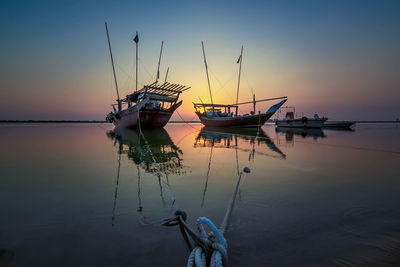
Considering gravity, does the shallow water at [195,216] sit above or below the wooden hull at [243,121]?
below

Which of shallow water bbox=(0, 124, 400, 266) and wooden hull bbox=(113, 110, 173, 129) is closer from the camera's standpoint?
shallow water bbox=(0, 124, 400, 266)

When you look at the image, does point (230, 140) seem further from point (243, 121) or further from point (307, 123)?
point (307, 123)

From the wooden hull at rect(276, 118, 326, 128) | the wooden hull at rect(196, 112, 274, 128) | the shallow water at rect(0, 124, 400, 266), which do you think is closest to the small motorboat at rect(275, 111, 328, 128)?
the wooden hull at rect(276, 118, 326, 128)

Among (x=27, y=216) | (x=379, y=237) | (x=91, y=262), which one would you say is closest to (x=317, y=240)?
(x=379, y=237)

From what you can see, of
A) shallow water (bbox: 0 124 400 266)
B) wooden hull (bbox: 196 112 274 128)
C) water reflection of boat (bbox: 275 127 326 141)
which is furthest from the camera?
wooden hull (bbox: 196 112 274 128)

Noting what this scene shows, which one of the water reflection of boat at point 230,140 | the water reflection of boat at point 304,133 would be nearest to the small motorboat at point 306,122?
the water reflection of boat at point 304,133

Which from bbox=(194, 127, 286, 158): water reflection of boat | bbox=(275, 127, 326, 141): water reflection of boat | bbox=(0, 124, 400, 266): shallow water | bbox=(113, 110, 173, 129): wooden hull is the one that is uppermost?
bbox=(113, 110, 173, 129): wooden hull

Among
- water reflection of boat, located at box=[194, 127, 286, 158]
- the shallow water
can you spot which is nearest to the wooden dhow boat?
water reflection of boat, located at box=[194, 127, 286, 158]

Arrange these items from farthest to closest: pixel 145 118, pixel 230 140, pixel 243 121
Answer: pixel 243 121 → pixel 145 118 → pixel 230 140

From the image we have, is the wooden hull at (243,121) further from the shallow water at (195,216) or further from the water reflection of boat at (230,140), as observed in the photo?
the shallow water at (195,216)

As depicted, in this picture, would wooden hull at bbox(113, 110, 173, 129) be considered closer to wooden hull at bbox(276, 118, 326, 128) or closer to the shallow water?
the shallow water

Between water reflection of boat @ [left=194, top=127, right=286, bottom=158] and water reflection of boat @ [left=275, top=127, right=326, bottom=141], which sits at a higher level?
water reflection of boat @ [left=275, top=127, right=326, bottom=141]

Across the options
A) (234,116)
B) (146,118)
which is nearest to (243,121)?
(234,116)

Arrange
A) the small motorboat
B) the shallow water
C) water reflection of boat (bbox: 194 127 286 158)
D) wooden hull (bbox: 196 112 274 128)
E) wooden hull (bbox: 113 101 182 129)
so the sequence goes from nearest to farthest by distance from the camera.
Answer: the shallow water < water reflection of boat (bbox: 194 127 286 158) < wooden hull (bbox: 113 101 182 129) < wooden hull (bbox: 196 112 274 128) < the small motorboat
